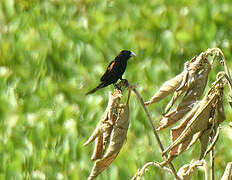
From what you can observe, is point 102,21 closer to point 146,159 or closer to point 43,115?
point 43,115

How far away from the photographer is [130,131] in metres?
3.59

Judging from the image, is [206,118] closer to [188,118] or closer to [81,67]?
[188,118]

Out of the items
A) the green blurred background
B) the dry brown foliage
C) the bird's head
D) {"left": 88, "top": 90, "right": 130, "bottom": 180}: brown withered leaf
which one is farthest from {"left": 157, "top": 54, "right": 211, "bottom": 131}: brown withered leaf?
the green blurred background

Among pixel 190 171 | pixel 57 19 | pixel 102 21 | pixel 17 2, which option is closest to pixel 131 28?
pixel 102 21

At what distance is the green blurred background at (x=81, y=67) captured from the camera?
3.56 m

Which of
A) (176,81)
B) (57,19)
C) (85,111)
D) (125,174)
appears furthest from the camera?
(57,19)

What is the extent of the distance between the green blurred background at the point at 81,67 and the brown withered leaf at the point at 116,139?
6.01 feet

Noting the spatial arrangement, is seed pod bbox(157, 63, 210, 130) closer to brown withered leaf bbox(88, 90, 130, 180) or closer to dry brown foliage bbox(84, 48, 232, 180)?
dry brown foliage bbox(84, 48, 232, 180)

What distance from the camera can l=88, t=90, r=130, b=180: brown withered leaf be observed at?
1592 mm

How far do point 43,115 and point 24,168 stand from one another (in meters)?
0.33

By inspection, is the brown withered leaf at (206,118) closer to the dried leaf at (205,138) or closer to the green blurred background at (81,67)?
the dried leaf at (205,138)

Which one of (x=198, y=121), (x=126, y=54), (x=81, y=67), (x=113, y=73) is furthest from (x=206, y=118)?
Result: (x=81, y=67)

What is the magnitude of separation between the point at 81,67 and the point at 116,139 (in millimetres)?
2231

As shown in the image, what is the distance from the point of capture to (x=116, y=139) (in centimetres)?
159
